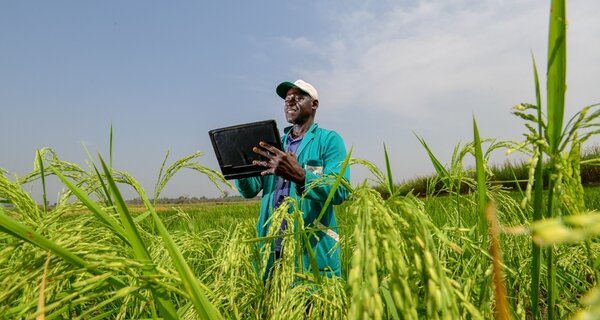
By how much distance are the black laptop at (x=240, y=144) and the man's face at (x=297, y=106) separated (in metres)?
0.81

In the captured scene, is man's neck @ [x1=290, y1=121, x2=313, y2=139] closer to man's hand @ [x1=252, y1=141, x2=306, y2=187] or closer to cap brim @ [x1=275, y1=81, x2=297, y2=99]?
cap brim @ [x1=275, y1=81, x2=297, y2=99]

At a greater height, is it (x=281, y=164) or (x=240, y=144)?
(x=240, y=144)

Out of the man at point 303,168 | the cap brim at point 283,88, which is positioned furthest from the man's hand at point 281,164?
the cap brim at point 283,88

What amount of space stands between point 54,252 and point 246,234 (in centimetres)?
85

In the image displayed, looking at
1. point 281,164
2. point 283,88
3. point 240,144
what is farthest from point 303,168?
point 283,88

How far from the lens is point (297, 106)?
148 inches

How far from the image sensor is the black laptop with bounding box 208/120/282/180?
9.88 ft

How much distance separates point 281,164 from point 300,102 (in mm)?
1009

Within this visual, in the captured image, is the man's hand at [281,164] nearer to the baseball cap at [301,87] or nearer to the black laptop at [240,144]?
the black laptop at [240,144]

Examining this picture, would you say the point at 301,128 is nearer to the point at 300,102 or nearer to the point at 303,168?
the point at 300,102

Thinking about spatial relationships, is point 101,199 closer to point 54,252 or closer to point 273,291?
point 273,291

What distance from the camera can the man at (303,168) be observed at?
116 inches

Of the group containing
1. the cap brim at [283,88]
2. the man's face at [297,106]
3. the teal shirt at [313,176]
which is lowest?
the teal shirt at [313,176]

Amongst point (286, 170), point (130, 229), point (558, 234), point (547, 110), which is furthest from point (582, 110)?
point (286, 170)
